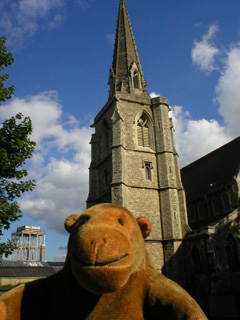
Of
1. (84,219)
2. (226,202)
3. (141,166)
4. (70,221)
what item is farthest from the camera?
(226,202)

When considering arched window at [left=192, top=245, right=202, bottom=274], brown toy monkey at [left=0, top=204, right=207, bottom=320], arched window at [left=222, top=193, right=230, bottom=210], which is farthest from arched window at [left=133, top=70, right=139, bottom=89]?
brown toy monkey at [left=0, top=204, right=207, bottom=320]

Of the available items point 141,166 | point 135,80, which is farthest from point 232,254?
point 135,80

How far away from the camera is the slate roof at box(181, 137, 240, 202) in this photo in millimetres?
22312

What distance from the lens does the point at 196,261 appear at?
17438mm

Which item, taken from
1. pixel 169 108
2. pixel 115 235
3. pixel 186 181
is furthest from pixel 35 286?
pixel 186 181

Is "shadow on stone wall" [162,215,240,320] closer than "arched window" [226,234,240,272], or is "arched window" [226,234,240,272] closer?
"shadow on stone wall" [162,215,240,320]

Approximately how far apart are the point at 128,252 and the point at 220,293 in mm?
15408

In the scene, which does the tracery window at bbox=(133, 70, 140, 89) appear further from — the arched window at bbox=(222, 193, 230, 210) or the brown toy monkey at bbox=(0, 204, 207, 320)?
the brown toy monkey at bbox=(0, 204, 207, 320)

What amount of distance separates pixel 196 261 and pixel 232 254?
2.22m

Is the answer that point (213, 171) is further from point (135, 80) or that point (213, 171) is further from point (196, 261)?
point (135, 80)

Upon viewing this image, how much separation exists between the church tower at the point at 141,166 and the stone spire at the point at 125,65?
0.13 metres

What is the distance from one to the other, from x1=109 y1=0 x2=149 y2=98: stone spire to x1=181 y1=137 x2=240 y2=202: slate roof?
894 centimetres

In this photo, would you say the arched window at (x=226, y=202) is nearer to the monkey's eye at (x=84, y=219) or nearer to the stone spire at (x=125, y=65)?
the stone spire at (x=125, y=65)

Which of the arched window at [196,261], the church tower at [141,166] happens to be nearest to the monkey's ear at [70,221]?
the church tower at [141,166]
